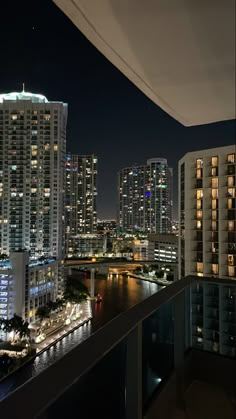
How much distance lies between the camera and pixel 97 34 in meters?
1.28

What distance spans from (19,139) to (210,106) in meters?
24.4

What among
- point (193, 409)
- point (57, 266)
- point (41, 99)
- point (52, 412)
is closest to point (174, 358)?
point (193, 409)

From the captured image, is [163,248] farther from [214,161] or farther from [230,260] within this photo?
[214,161]

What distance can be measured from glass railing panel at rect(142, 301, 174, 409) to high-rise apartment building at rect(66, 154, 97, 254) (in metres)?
37.6

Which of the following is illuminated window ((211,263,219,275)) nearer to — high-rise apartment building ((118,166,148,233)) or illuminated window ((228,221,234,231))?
illuminated window ((228,221,234,231))

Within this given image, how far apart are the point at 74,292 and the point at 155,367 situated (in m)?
22.2

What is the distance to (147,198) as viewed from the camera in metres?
44.1

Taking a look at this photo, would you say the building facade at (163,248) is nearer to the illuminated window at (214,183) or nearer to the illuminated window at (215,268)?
the illuminated window at (215,268)

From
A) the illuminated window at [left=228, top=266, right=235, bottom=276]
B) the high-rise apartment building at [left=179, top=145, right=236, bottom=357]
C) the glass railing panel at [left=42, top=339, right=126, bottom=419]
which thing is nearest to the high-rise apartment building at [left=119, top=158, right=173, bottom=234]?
the high-rise apartment building at [left=179, top=145, right=236, bottom=357]

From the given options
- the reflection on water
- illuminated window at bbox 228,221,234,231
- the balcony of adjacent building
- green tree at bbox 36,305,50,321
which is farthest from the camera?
green tree at bbox 36,305,50,321

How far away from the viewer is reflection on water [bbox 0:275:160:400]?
42.7ft

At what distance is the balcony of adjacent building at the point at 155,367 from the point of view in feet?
1.89

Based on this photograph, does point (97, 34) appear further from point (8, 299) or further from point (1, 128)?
point (1, 128)

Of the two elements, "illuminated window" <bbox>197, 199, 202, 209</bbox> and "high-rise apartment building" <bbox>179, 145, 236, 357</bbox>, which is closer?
"high-rise apartment building" <bbox>179, 145, 236, 357</bbox>
